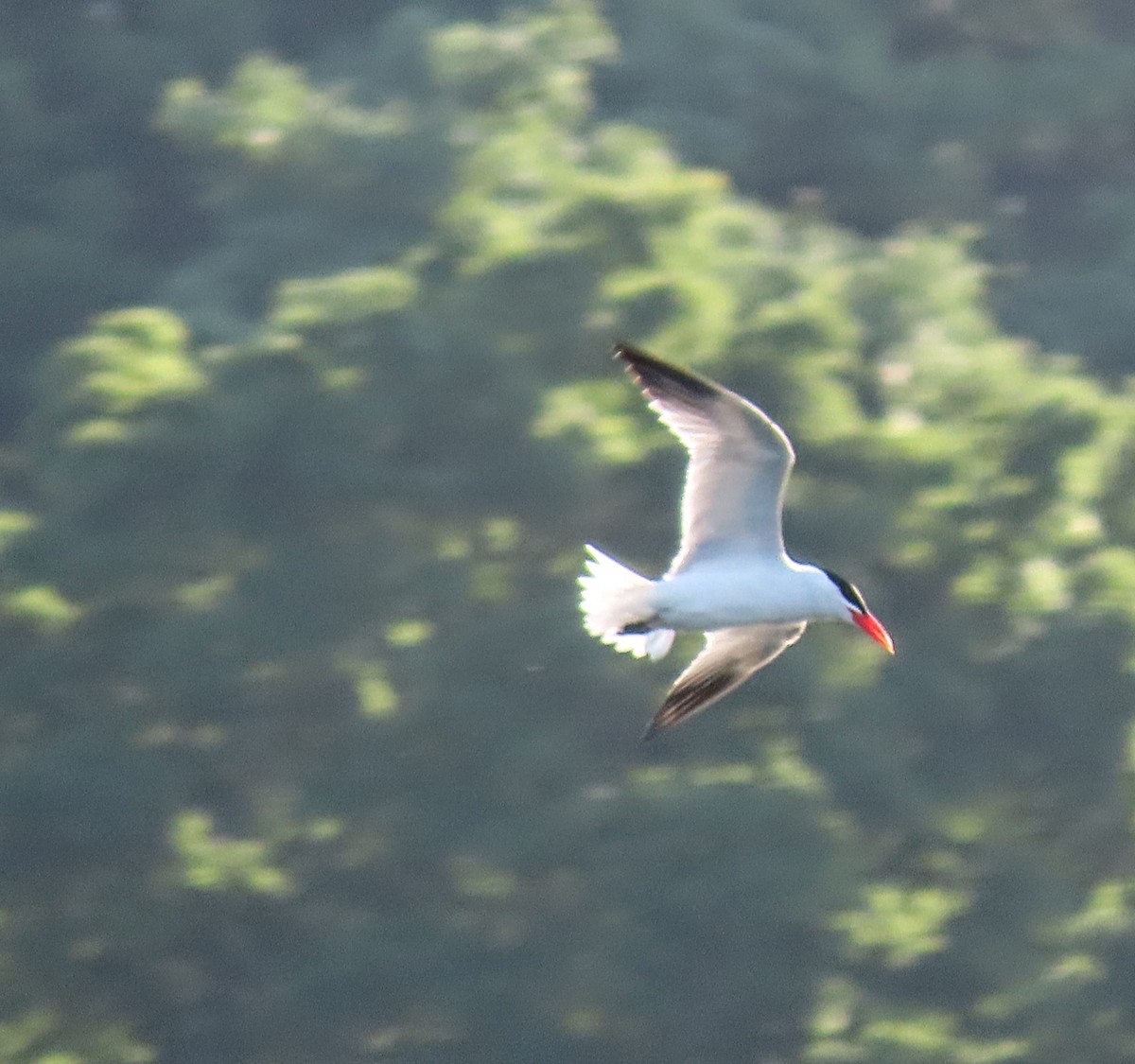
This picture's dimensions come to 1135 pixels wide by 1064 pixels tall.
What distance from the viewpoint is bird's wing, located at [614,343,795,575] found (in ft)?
21.2

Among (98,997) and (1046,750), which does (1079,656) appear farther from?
(98,997)

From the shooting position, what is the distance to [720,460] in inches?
261

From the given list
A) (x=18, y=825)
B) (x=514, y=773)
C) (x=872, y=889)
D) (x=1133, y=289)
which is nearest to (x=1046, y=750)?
(x=872, y=889)

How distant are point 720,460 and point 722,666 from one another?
84cm

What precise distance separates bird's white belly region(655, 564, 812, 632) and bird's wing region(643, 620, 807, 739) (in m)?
0.41

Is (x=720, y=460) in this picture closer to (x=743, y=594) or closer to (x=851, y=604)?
(x=743, y=594)

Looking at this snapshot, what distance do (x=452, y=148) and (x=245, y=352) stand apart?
196 cm

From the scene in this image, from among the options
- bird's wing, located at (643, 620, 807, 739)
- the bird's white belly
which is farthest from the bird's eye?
bird's wing, located at (643, 620, 807, 739)

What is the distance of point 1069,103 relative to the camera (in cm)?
1483

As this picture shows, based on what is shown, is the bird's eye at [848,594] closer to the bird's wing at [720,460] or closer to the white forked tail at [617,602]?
the bird's wing at [720,460]

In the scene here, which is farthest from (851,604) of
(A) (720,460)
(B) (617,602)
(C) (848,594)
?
(B) (617,602)

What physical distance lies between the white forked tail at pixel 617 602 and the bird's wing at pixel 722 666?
193 millimetres

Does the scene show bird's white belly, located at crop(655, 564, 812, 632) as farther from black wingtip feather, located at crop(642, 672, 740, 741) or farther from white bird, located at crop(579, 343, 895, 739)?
black wingtip feather, located at crop(642, 672, 740, 741)

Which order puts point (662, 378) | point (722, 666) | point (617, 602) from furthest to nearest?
1. point (722, 666)
2. point (617, 602)
3. point (662, 378)
